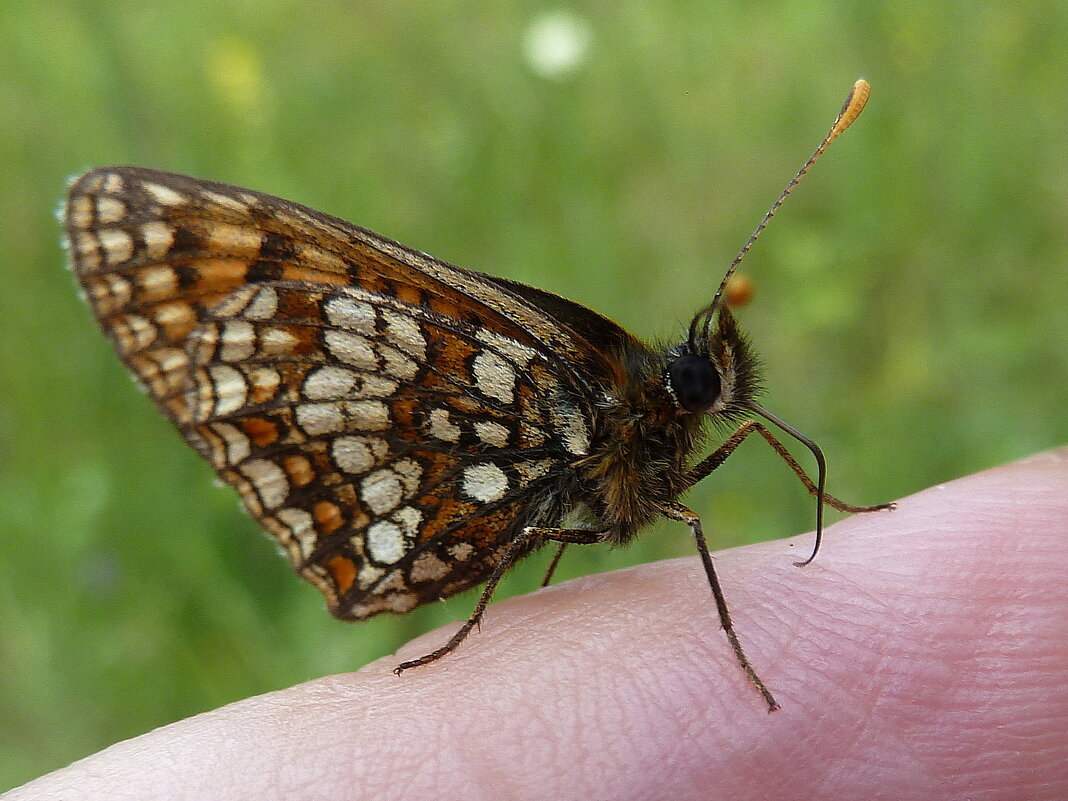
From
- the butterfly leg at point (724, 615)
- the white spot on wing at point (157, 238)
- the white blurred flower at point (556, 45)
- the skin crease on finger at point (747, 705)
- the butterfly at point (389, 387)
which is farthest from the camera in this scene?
the white blurred flower at point (556, 45)

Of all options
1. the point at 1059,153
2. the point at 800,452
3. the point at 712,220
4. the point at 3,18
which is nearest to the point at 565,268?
the point at 712,220

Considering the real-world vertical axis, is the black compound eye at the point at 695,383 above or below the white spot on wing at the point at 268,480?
above

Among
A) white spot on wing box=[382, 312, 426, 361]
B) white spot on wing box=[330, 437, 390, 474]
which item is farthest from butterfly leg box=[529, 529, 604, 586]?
white spot on wing box=[382, 312, 426, 361]

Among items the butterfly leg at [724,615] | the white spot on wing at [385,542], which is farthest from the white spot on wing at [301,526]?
the butterfly leg at [724,615]

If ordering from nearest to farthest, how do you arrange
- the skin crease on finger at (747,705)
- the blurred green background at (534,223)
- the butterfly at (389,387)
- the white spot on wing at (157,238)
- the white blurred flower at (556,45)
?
the skin crease on finger at (747,705) < the butterfly at (389,387) < the white spot on wing at (157,238) < the blurred green background at (534,223) < the white blurred flower at (556,45)

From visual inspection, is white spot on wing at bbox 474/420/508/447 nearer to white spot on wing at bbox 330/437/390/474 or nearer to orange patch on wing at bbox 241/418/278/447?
white spot on wing at bbox 330/437/390/474

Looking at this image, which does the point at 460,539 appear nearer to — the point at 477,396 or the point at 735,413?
the point at 477,396

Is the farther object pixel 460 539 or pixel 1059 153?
pixel 1059 153

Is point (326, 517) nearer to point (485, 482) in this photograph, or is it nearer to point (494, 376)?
point (485, 482)

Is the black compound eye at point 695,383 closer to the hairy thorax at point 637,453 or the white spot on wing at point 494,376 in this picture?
the hairy thorax at point 637,453
